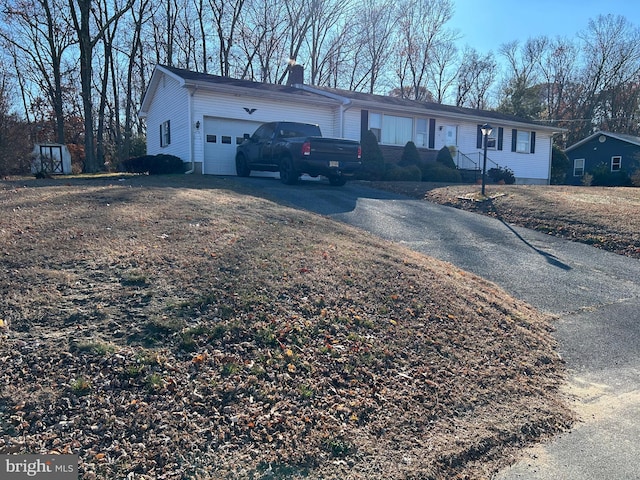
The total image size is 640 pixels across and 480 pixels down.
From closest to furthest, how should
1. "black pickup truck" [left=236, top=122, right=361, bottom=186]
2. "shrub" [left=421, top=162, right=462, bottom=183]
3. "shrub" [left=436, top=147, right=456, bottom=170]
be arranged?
1. "black pickup truck" [left=236, top=122, right=361, bottom=186]
2. "shrub" [left=421, top=162, right=462, bottom=183]
3. "shrub" [left=436, top=147, right=456, bottom=170]

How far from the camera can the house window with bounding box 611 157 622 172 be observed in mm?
36650

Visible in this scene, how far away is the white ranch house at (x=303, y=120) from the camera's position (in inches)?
693

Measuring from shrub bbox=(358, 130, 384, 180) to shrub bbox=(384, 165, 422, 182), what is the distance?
1.10 feet

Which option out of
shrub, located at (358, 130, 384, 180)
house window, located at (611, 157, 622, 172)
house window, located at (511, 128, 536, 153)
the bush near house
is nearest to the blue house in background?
house window, located at (611, 157, 622, 172)

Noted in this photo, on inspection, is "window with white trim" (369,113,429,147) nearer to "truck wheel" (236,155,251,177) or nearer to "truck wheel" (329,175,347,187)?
"truck wheel" (329,175,347,187)

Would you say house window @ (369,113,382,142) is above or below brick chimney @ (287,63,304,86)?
below

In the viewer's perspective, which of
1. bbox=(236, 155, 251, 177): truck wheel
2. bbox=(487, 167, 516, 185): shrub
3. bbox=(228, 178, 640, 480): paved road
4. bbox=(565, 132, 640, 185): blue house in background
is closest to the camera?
bbox=(228, 178, 640, 480): paved road

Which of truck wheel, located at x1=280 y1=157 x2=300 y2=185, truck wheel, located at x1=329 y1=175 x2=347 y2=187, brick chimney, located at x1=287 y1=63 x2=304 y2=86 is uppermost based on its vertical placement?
brick chimney, located at x1=287 y1=63 x2=304 y2=86

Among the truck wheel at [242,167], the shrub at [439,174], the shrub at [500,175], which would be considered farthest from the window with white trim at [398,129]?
the truck wheel at [242,167]

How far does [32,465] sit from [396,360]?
2.77 m

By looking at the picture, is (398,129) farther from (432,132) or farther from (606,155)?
(606,155)

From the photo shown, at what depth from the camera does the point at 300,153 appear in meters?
13.6

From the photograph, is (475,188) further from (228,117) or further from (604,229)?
(228,117)

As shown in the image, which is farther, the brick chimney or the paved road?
the brick chimney
